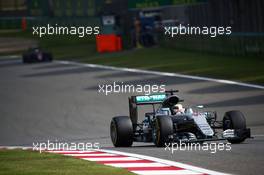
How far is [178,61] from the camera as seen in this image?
45.8 meters

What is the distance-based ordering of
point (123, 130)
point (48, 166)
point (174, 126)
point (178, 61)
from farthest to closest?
point (178, 61), point (123, 130), point (174, 126), point (48, 166)

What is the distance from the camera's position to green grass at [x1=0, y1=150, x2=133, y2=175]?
14042mm

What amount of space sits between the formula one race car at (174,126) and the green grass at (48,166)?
2.29m

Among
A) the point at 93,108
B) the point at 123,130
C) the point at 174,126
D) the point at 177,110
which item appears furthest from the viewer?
the point at 93,108

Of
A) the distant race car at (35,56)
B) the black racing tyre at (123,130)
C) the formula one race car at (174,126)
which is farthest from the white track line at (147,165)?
the distant race car at (35,56)

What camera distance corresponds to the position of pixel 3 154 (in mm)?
17375

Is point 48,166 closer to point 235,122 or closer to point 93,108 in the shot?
point 235,122

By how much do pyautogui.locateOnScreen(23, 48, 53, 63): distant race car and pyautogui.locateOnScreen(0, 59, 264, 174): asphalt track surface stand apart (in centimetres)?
703

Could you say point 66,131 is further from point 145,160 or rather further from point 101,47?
A: point 101,47

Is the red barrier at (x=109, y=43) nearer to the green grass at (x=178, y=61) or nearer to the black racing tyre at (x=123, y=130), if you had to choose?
the green grass at (x=178, y=61)

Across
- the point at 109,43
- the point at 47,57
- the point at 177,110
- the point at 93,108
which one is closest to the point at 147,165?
the point at 177,110

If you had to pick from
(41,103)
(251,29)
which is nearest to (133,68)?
(251,29)

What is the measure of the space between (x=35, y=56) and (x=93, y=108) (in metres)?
22.7

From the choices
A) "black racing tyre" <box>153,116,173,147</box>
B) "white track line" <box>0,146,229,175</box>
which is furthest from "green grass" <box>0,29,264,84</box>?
"white track line" <box>0,146,229,175</box>
